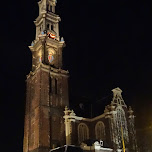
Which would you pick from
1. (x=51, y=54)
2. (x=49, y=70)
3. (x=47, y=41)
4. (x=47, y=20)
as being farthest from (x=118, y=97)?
(x=47, y=20)

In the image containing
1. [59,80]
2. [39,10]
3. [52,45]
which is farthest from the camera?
[39,10]

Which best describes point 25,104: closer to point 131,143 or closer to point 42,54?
point 42,54

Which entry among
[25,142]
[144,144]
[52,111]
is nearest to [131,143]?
[144,144]

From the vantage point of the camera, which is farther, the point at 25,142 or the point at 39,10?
the point at 39,10

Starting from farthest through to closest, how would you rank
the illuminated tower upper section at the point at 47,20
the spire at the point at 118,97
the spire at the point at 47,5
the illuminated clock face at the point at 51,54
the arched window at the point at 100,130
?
1. the spire at the point at 47,5
2. the illuminated tower upper section at the point at 47,20
3. the illuminated clock face at the point at 51,54
4. the spire at the point at 118,97
5. the arched window at the point at 100,130

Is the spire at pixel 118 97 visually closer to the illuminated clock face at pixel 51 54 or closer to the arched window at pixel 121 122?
the arched window at pixel 121 122

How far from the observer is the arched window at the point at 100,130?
54844 mm

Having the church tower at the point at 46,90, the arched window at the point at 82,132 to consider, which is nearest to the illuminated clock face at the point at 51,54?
the church tower at the point at 46,90

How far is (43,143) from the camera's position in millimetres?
50031

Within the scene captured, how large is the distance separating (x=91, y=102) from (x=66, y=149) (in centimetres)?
2914

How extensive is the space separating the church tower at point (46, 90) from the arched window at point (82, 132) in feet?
11.6

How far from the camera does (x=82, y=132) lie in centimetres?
5519

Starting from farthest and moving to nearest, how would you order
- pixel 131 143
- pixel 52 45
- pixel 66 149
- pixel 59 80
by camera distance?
pixel 52 45
pixel 59 80
pixel 131 143
pixel 66 149

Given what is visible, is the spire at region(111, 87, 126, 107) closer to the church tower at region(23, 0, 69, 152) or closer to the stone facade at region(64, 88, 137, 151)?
the stone facade at region(64, 88, 137, 151)
